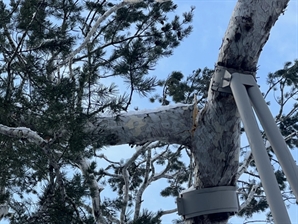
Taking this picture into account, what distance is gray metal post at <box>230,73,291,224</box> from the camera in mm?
1824

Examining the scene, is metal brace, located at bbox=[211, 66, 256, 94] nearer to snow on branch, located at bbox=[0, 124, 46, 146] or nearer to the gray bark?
the gray bark

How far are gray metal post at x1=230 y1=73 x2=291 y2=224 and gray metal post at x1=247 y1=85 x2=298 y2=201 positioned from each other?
58 mm

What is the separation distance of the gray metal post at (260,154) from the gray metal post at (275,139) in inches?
2.3

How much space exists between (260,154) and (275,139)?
142 mm

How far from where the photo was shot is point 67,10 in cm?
454

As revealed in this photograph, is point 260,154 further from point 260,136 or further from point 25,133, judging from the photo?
point 25,133

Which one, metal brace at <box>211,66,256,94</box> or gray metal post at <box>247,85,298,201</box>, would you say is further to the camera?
metal brace at <box>211,66,256,94</box>

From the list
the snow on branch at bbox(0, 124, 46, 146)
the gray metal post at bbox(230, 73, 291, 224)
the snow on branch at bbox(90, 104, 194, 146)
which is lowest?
the gray metal post at bbox(230, 73, 291, 224)

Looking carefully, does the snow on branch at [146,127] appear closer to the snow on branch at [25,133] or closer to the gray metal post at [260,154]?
the snow on branch at [25,133]

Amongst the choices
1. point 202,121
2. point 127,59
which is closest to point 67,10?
point 127,59

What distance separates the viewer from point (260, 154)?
1998 millimetres

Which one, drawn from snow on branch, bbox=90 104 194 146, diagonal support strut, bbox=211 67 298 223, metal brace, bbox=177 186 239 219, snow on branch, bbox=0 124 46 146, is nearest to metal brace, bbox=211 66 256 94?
diagonal support strut, bbox=211 67 298 223

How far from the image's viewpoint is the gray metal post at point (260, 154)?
1824mm

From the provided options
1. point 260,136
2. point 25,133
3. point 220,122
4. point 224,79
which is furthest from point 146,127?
point 260,136
